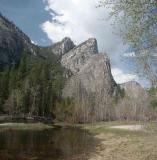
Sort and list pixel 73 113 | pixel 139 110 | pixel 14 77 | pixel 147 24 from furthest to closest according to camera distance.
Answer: pixel 139 110, pixel 14 77, pixel 73 113, pixel 147 24

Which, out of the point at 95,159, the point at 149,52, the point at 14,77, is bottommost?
the point at 95,159

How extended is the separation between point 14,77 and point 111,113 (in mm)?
49835

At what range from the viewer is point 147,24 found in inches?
846

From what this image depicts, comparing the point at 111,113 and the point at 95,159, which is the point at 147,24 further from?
the point at 111,113

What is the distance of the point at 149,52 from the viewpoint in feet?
73.9

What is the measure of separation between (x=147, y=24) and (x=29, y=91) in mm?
148409

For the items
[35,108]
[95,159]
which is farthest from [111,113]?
[95,159]

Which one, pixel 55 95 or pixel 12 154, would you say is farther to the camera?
pixel 55 95

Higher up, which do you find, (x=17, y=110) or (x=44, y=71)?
(x=44, y=71)

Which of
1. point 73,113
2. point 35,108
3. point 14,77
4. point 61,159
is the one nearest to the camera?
point 61,159

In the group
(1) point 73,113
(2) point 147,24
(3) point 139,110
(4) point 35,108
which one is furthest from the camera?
(3) point 139,110

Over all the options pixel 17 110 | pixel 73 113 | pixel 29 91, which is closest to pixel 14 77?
pixel 29 91

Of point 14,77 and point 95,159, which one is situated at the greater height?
point 14,77

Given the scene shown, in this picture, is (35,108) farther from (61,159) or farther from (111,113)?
(61,159)
